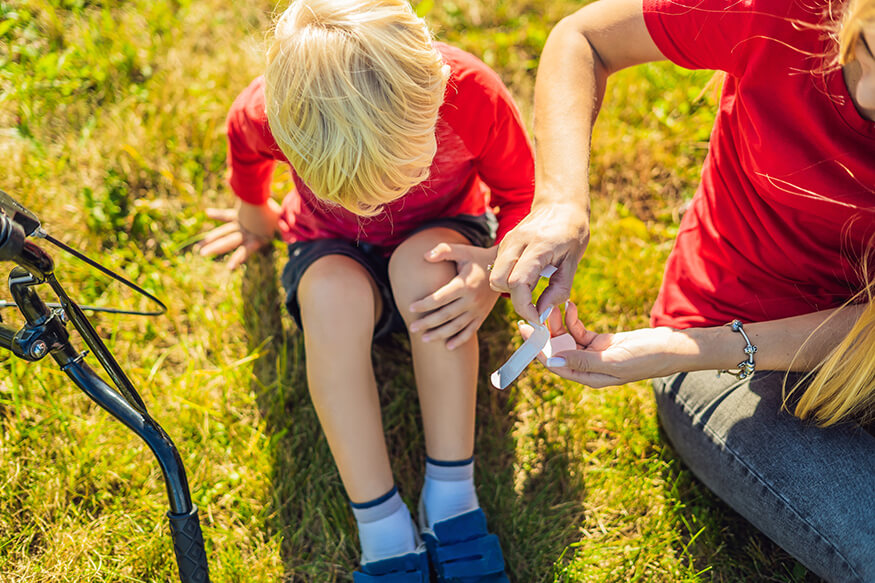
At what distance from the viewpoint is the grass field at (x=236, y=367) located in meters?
1.59

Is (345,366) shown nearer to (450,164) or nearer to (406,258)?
(406,258)

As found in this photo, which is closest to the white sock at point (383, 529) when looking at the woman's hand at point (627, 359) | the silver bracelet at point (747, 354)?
the woman's hand at point (627, 359)

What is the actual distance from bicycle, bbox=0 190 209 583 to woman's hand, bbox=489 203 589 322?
69cm

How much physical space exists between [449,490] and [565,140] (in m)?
0.81

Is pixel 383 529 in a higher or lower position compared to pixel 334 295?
lower

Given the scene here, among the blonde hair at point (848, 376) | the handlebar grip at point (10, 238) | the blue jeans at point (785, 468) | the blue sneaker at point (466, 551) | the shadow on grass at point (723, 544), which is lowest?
the shadow on grass at point (723, 544)

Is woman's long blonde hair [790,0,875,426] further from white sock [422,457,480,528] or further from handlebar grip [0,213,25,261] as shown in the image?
handlebar grip [0,213,25,261]

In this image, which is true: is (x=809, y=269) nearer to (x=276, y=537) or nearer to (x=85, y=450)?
(x=276, y=537)

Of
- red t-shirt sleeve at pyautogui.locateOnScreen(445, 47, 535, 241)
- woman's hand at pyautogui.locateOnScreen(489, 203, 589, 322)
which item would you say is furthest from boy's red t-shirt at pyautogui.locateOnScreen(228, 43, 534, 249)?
woman's hand at pyautogui.locateOnScreen(489, 203, 589, 322)

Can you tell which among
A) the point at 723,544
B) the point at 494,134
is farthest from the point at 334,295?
the point at 723,544

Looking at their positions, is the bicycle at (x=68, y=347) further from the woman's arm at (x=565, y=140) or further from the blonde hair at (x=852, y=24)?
the blonde hair at (x=852, y=24)

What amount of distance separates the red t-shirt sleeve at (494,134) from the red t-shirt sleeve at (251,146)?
0.42 m

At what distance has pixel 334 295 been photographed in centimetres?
142

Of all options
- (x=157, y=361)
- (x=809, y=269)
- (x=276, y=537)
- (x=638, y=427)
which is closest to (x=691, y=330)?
(x=809, y=269)
